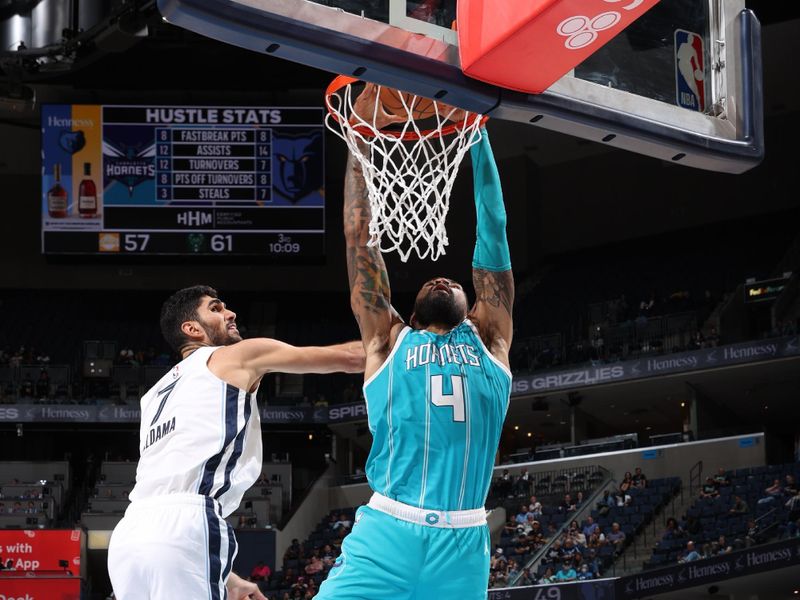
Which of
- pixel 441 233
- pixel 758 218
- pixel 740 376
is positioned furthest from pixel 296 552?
pixel 441 233

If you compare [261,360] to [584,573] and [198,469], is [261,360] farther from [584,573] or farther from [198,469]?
[584,573]

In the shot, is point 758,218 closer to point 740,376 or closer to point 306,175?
point 740,376

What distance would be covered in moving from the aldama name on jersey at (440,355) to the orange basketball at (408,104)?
4.34 ft

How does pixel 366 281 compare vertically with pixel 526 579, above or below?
above

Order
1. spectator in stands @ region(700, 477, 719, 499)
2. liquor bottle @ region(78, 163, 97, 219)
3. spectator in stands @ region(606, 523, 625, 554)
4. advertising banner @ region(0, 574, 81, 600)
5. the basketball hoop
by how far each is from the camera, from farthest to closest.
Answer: liquor bottle @ region(78, 163, 97, 219) < advertising banner @ region(0, 574, 81, 600) < spectator in stands @ region(700, 477, 719, 499) < spectator in stands @ region(606, 523, 625, 554) < the basketball hoop

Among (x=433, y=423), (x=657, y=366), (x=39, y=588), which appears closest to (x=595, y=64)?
(x=433, y=423)

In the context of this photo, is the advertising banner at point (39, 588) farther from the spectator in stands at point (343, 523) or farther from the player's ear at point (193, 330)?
the player's ear at point (193, 330)

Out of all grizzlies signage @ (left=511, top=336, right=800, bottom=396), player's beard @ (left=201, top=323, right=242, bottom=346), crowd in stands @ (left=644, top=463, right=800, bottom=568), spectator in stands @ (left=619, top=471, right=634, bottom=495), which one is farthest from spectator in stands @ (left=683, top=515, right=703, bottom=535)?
player's beard @ (left=201, top=323, right=242, bottom=346)

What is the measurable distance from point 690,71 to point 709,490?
16.5m

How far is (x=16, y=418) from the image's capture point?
27.6 meters

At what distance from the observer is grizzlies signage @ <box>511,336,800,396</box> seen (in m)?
23.4

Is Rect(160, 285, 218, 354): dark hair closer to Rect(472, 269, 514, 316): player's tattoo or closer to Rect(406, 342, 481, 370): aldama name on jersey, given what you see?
Rect(406, 342, 481, 370): aldama name on jersey

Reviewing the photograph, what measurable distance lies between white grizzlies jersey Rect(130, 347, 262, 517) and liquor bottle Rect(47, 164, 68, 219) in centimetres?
2070

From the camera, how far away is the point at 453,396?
4.73 meters
